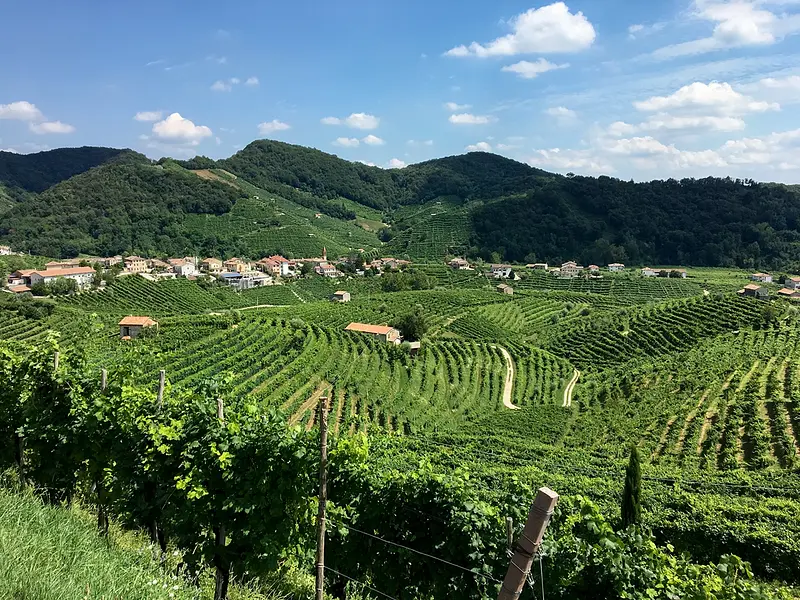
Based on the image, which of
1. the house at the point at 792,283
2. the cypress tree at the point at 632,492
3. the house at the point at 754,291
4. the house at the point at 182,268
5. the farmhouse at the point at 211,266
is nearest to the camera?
the cypress tree at the point at 632,492

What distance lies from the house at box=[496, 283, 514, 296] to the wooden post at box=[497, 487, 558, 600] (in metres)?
77.7

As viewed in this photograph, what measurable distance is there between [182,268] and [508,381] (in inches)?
2991

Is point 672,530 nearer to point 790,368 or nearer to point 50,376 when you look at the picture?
point 50,376

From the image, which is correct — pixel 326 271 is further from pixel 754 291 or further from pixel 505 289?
pixel 754 291

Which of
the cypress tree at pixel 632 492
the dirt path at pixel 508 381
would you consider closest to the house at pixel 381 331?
the dirt path at pixel 508 381

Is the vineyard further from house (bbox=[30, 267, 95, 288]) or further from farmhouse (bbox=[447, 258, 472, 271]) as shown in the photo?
farmhouse (bbox=[447, 258, 472, 271])

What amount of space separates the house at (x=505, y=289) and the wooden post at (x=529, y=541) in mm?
77724

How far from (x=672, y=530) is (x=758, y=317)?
4314 centimetres

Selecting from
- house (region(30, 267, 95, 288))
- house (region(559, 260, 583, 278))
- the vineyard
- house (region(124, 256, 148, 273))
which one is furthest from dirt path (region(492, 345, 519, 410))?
house (region(124, 256, 148, 273))

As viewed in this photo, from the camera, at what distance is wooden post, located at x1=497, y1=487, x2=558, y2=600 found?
106 inches

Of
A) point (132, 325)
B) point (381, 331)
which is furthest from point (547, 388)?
point (132, 325)

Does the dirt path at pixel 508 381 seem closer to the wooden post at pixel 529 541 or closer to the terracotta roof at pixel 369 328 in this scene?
the terracotta roof at pixel 369 328

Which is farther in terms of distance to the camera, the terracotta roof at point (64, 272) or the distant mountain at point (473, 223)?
the distant mountain at point (473, 223)

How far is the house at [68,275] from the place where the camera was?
74.3m
